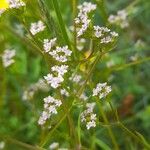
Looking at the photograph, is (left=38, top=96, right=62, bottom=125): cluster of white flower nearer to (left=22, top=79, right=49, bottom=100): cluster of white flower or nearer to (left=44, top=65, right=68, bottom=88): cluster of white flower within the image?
(left=44, top=65, right=68, bottom=88): cluster of white flower

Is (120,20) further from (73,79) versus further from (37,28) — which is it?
(37,28)

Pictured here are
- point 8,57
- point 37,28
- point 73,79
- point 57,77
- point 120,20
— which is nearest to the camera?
point 57,77

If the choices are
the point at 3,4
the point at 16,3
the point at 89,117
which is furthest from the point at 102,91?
the point at 3,4

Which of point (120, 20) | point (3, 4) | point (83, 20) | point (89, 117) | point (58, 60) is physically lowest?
point (89, 117)

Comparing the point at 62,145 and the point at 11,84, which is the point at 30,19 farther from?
the point at 11,84

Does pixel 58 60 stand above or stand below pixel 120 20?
below

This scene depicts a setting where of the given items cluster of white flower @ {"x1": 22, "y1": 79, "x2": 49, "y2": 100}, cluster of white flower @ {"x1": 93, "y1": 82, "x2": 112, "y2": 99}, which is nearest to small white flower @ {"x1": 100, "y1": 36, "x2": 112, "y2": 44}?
cluster of white flower @ {"x1": 93, "y1": 82, "x2": 112, "y2": 99}

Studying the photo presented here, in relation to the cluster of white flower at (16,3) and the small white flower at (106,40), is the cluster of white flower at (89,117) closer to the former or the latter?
the small white flower at (106,40)

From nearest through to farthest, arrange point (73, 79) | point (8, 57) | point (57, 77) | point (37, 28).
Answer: point (57, 77)
point (37, 28)
point (73, 79)
point (8, 57)

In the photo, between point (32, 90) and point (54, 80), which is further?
point (32, 90)
